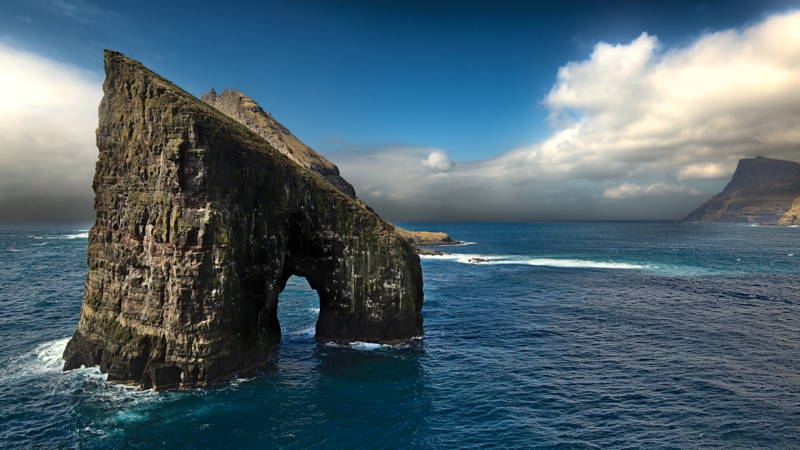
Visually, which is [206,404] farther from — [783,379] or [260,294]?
[783,379]

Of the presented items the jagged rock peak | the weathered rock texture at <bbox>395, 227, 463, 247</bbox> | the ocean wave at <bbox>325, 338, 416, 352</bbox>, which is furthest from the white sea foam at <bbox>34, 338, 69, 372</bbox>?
the weathered rock texture at <bbox>395, 227, 463, 247</bbox>

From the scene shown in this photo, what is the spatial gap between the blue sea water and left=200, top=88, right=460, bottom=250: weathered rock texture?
10061 cm

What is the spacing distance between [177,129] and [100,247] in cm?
1434

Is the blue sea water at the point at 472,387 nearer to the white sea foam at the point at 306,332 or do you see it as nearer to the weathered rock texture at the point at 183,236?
the white sea foam at the point at 306,332

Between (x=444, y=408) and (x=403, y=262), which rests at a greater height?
(x=403, y=262)

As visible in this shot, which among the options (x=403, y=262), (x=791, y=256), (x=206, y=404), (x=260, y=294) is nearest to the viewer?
(x=206, y=404)

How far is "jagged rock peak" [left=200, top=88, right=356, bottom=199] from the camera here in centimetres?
15538

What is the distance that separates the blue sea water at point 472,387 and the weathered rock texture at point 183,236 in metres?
2.59

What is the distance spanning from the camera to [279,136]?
6309 inches

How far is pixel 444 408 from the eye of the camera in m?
30.8

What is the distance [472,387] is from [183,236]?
2630 cm

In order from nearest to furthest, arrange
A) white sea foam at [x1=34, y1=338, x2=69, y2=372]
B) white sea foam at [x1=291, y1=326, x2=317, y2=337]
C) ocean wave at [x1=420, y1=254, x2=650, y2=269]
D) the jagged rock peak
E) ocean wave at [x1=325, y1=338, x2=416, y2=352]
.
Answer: white sea foam at [x1=34, y1=338, x2=69, y2=372]
ocean wave at [x1=325, y1=338, x2=416, y2=352]
white sea foam at [x1=291, y1=326, x2=317, y2=337]
ocean wave at [x1=420, y1=254, x2=650, y2=269]
the jagged rock peak

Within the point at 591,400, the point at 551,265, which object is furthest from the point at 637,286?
the point at 591,400

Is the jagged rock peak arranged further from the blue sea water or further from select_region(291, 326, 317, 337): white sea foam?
select_region(291, 326, 317, 337): white sea foam
